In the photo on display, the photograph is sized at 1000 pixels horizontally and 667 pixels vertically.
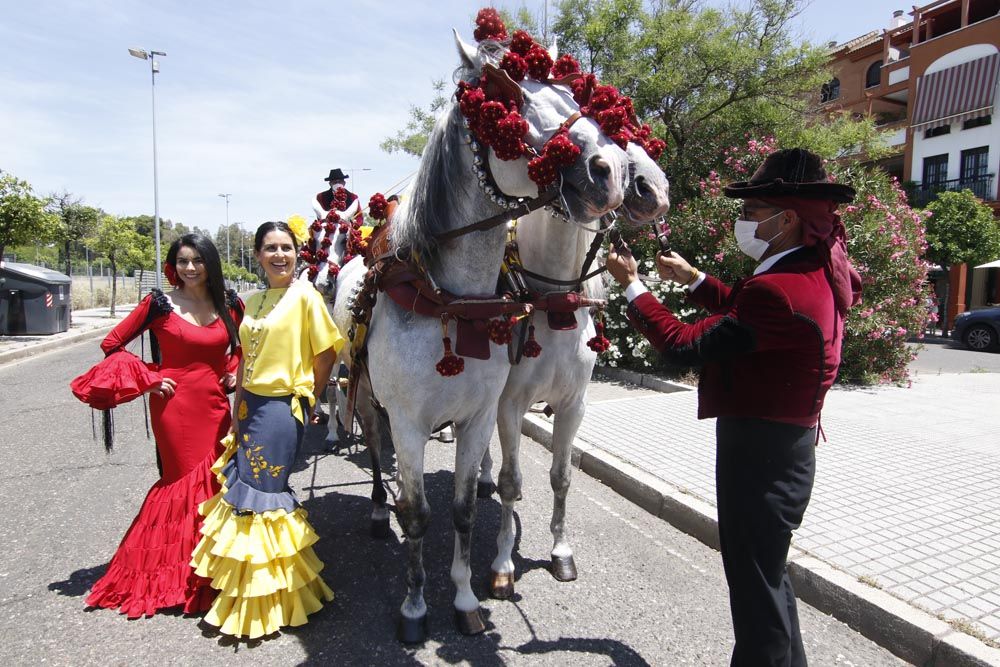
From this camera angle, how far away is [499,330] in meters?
2.51

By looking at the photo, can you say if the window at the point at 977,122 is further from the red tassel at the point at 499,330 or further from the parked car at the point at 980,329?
the red tassel at the point at 499,330

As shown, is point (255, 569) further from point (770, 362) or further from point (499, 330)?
point (770, 362)

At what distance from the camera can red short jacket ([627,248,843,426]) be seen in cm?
191

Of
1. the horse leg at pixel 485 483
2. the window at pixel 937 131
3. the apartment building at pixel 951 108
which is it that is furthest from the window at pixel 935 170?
the horse leg at pixel 485 483

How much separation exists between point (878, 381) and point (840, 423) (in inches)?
127

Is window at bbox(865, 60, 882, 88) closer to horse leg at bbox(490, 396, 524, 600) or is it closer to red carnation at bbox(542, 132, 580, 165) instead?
horse leg at bbox(490, 396, 524, 600)

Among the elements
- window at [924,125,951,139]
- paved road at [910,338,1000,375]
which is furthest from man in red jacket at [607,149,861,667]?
window at [924,125,951,139]

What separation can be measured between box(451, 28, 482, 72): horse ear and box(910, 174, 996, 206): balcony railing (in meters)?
25.8

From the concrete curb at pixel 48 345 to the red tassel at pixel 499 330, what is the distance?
936 centimetres

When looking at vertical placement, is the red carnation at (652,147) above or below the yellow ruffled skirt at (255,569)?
above

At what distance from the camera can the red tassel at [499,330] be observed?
2.50 m

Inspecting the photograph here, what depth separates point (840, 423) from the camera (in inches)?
262

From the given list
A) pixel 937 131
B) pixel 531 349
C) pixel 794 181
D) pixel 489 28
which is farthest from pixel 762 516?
pixel 937 131

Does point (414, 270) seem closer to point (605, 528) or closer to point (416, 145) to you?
point (605, 528)
